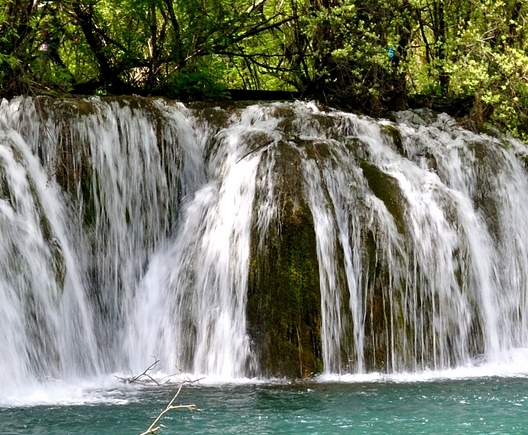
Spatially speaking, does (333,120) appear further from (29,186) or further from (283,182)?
(29,186)

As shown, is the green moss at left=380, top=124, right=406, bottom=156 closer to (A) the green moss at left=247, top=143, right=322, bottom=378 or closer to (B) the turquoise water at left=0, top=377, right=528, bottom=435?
(A) the green moss at left=247, top=143, right=322, bottom=378

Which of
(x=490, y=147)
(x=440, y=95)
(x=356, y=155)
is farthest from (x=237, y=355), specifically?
(x=440, y=95)

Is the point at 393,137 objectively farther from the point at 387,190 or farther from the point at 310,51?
the point at 310,51

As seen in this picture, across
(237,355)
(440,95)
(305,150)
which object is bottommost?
(237,355)

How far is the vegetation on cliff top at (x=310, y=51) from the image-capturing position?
13.4 m

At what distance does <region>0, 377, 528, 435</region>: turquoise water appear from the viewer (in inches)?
253

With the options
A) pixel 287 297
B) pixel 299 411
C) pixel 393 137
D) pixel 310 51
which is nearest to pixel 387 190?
pixel 393 137

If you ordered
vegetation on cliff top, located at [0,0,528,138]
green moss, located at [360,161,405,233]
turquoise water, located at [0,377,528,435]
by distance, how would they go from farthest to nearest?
1. vegetation on cliff top, located at [0,0,528,138]
2. green moss, located at [360,161,405,233]
3. turquoise water, located at [0,377,528,435]

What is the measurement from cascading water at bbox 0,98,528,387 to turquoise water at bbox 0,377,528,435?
0.87 meters

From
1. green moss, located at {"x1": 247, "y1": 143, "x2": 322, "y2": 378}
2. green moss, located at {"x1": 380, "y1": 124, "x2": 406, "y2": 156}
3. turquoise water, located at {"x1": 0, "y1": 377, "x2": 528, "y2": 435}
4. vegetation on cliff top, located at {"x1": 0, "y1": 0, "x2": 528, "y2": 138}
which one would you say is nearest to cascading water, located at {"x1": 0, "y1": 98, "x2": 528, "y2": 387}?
green moss, located at {"x1": 247, "y1": 143, "x2": 322, "y2": 378}

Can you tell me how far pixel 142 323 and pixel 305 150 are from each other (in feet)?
8.79

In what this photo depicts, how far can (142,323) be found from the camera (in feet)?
30.8

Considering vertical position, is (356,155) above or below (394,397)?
above

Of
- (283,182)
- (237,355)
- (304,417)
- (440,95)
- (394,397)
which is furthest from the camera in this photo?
(440,95)
